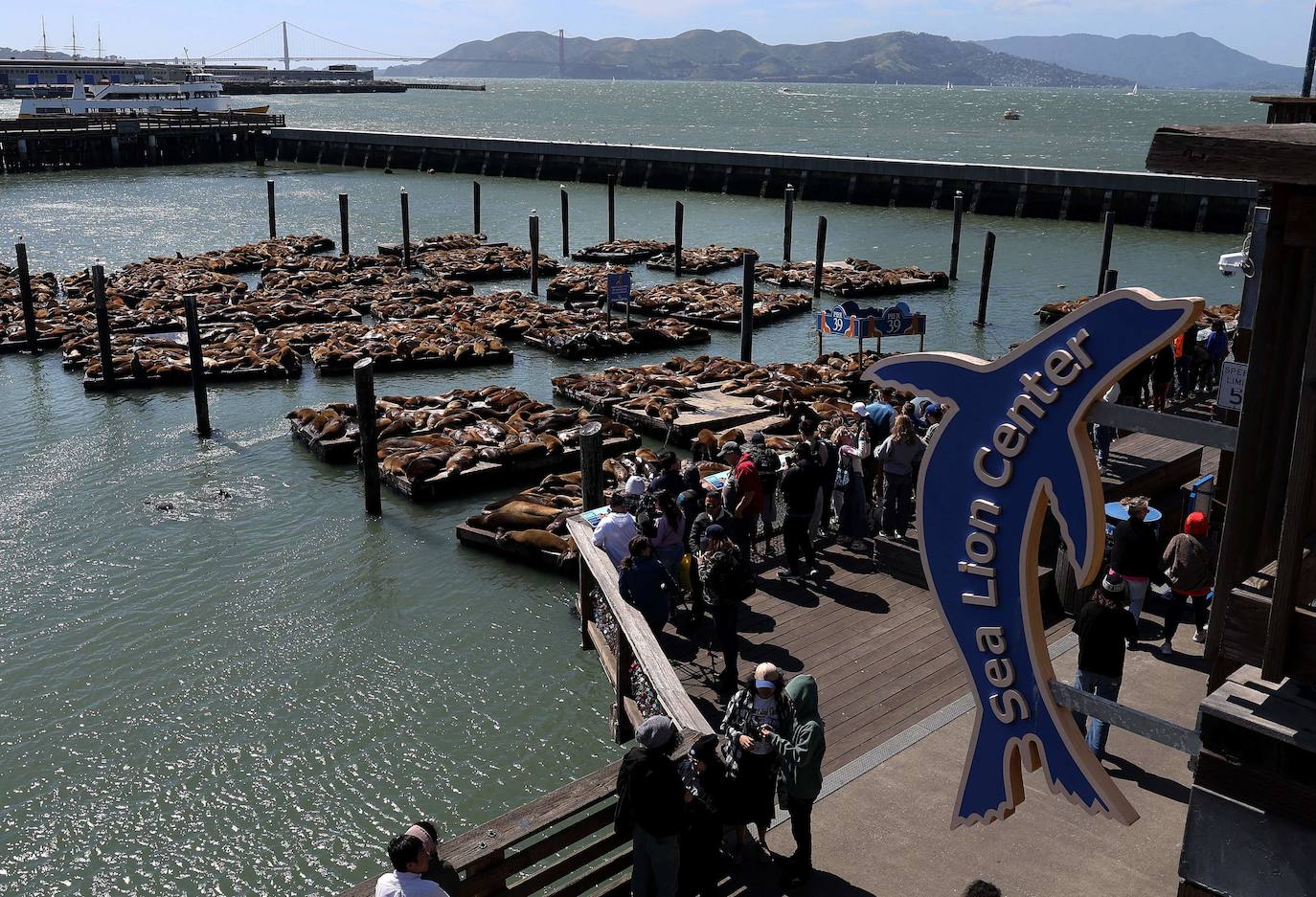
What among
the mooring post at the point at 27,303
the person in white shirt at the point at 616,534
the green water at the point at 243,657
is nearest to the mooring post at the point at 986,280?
the green water at the point at 243,657

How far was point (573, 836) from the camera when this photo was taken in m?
5.86

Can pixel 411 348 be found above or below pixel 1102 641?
below

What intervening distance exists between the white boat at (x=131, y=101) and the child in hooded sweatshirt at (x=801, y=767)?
299ft

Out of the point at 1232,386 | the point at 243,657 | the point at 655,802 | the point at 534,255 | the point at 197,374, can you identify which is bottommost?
the point at 243,657

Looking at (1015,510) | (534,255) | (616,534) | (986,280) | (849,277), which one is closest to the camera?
(1015,510)

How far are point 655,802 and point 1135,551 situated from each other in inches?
195

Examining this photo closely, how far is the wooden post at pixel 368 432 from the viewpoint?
15.1 m

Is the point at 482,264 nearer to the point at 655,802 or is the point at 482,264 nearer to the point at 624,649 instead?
the point at 624,649

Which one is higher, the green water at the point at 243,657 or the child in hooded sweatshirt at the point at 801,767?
the child in hooded sweatshirt at the point at 801,767

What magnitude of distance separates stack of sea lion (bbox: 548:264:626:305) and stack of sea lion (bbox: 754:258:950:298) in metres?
4.29

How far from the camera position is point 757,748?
593 centimetres

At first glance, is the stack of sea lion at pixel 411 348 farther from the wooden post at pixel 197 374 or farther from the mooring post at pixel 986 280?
the mooring post at pixel 986 280

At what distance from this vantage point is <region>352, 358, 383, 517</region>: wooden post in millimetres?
15062

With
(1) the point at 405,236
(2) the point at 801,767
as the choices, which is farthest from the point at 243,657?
(1) the point at 405,236
